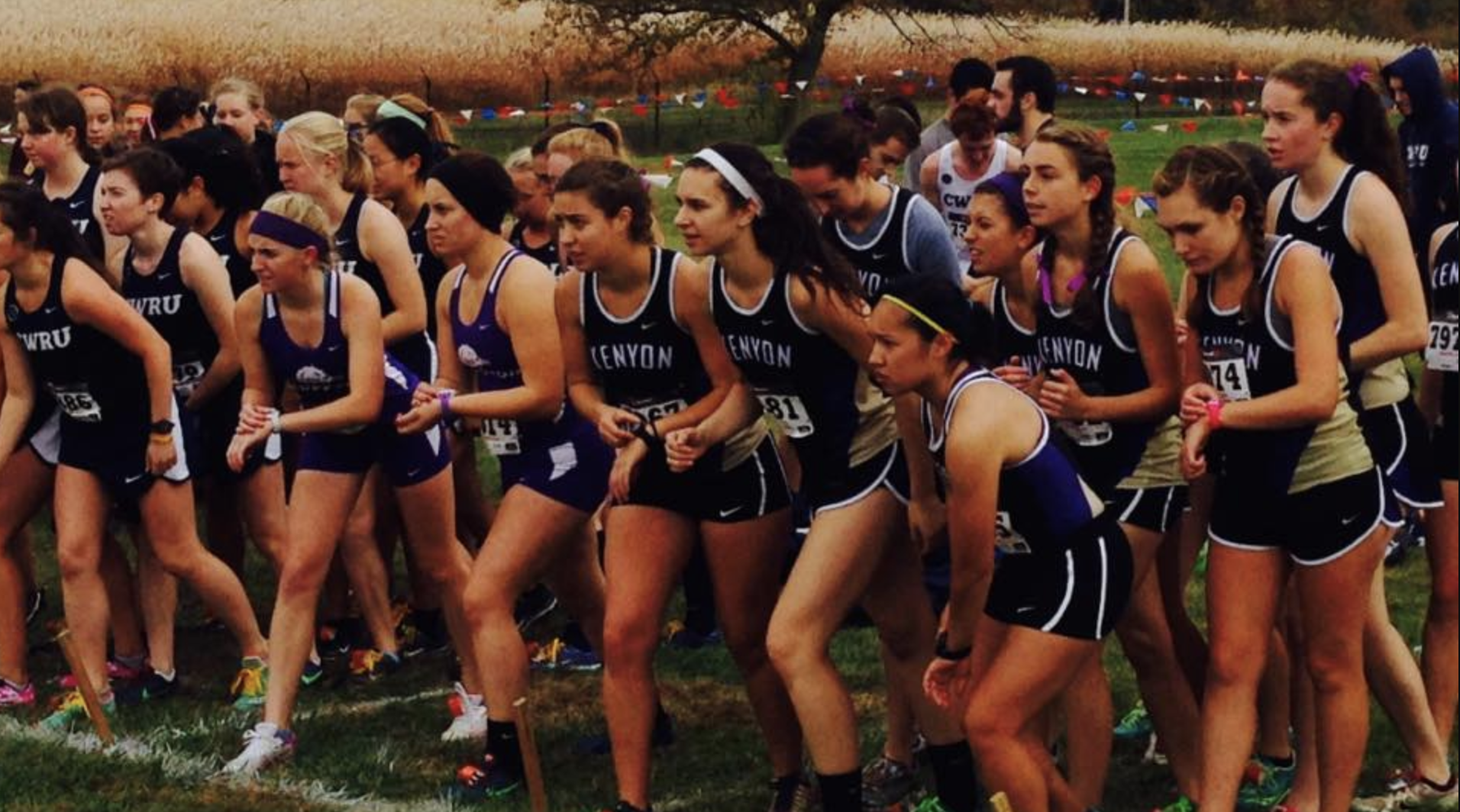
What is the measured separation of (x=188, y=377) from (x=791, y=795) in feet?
9.83

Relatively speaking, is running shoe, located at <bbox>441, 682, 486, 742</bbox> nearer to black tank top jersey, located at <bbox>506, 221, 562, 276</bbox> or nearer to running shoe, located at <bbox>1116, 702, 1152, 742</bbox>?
black tank top jersey, located at <bbox>506, 221, 562, 276</bbox>

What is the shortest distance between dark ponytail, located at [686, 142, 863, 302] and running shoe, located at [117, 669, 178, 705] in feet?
10.5

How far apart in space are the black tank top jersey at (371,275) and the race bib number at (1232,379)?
3.22 metres

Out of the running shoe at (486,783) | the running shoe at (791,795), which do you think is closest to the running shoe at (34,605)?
the running shoe at (486,783)

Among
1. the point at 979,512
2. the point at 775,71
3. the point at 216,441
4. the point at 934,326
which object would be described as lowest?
the point at 775,71

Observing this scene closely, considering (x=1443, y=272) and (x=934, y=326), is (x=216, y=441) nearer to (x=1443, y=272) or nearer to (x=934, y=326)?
(x=934, y=326)

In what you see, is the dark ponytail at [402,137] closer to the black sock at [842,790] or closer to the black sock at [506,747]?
the black sock at [506,747]

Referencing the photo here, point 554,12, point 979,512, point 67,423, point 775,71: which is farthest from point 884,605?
point 775,71

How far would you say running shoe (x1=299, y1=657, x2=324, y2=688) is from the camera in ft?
27.4

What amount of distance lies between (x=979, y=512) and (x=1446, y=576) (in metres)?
2.00

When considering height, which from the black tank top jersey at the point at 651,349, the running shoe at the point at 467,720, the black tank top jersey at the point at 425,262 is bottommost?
the running shoe at the point at 467,720

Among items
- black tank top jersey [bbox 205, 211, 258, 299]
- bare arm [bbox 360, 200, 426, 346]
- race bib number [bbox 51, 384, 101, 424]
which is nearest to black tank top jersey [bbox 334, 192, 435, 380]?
bare arm [bbox 360, 200, 426, 346]

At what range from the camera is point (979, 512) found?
18.1 ft

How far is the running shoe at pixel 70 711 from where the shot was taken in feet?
25.4
